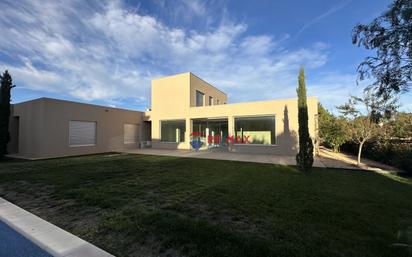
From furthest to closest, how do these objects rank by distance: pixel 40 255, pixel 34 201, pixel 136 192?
pixel 136 192, pixel 34 201, pixel 40 255

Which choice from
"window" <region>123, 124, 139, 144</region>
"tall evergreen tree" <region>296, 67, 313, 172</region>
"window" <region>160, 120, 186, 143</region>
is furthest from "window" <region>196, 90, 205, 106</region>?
"tall evergreen tree" <region>296, 67, 313, 172</region>

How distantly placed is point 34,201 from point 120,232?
3.14 m

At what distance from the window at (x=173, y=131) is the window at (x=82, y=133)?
19.6 feet

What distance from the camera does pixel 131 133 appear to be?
Result: 61.1 feet

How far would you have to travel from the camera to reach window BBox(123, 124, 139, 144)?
705 inches

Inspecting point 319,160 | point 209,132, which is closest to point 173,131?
point 209,132

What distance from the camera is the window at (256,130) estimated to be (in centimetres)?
1362

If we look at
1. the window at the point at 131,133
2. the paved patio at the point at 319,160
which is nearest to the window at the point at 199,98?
the window at the point at 131,133

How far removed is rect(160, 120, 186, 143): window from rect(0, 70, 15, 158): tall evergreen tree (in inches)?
427

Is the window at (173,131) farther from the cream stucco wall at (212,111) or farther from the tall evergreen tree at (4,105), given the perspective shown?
the tall evergreen tree at (4,105)

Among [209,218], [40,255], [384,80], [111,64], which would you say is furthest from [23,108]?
[384,80]

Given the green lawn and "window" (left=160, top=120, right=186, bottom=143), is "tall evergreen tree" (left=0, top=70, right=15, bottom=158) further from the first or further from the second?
"window" (left=160, top=120, right=186, bottom=143)

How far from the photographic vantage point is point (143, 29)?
11.4 m

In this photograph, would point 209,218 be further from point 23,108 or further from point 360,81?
point 23,108
